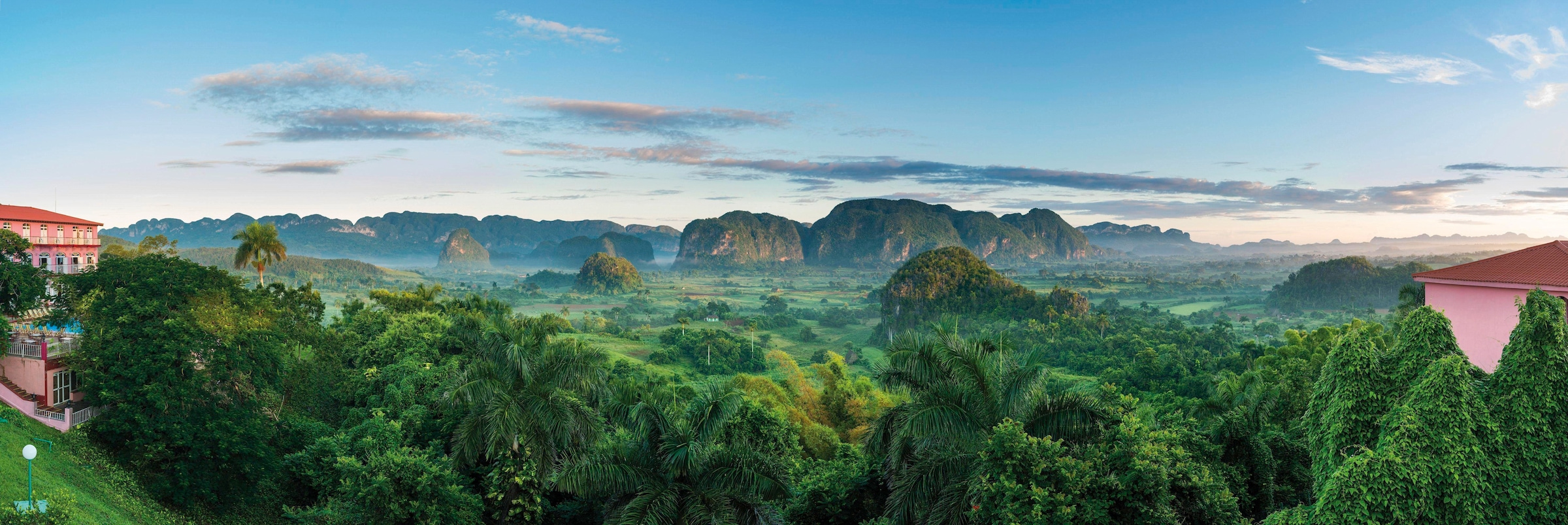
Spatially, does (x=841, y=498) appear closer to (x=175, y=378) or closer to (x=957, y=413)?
(x=957, y=413)

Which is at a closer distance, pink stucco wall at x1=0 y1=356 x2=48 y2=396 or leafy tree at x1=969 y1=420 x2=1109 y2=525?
leafy tree at x1=969 y1=420 x2=1109 y2=525

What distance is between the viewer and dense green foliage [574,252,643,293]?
141 m

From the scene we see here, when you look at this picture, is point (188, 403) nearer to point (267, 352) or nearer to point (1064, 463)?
point (267, 352)

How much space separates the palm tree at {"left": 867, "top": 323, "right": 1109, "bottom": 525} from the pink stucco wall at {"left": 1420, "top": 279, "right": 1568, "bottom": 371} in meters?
9.12

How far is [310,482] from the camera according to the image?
19125 mm

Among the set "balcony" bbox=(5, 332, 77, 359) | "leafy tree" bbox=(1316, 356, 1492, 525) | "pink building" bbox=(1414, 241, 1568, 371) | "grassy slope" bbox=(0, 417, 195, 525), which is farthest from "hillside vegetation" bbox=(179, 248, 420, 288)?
"leafy tree" bbox=(1316, 356, 1492, 525)

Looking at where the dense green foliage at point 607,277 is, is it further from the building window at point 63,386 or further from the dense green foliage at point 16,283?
the building window at point 63,386

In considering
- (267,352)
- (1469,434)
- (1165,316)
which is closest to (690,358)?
(267,352)

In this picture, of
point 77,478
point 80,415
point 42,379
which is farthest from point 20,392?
point 77,478

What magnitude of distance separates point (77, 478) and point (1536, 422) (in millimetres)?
25898

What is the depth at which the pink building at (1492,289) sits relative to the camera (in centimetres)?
1428

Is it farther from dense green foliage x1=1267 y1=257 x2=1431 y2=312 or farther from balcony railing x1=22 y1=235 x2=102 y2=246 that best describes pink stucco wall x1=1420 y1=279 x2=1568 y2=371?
dense green foliage x1=1267 y1=257 x2=1431 y2=312

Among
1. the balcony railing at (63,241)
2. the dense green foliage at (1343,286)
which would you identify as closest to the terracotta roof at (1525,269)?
the balcony railing at (63,241)

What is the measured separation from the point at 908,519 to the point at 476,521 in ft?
29.9
